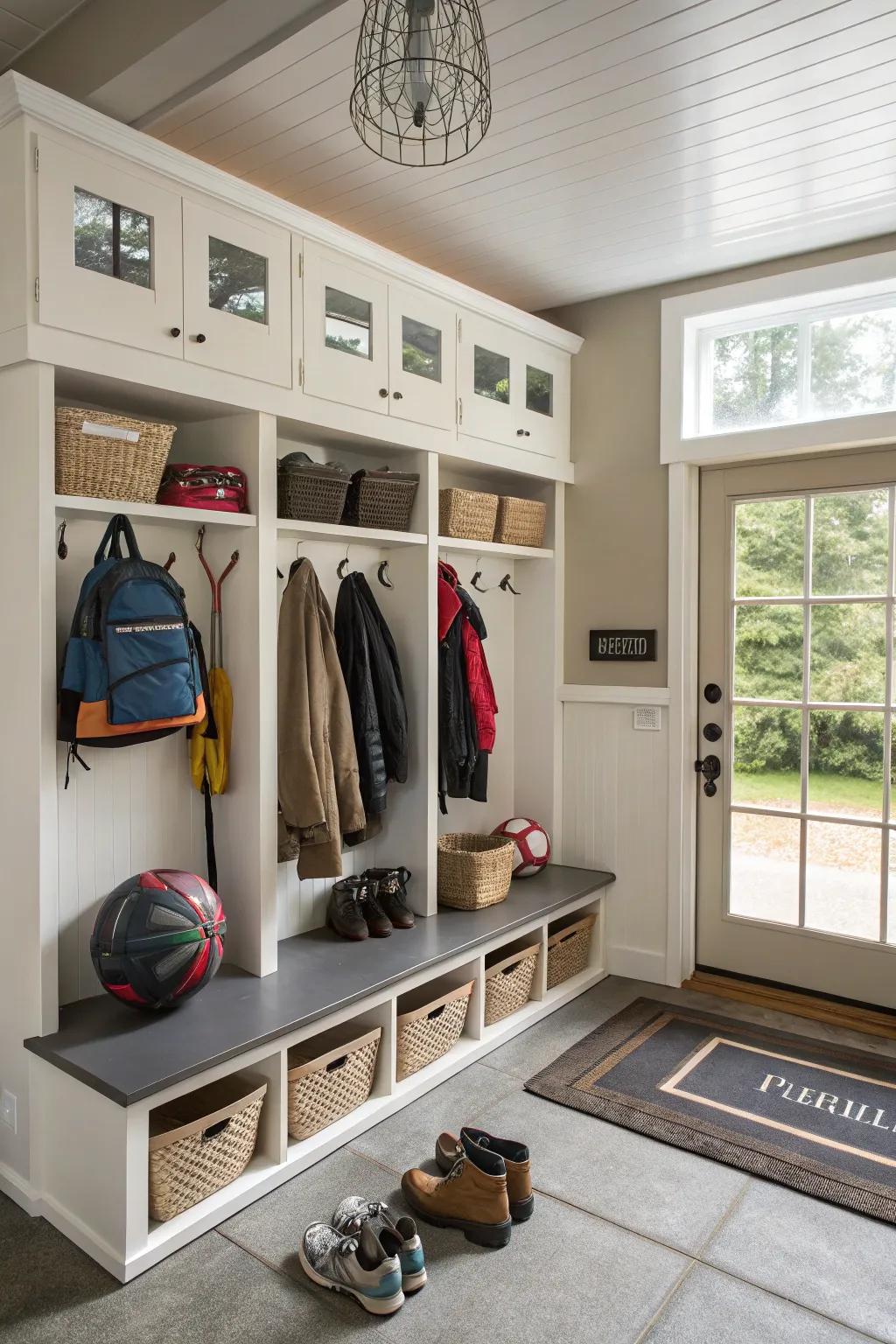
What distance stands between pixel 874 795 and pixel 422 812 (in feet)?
5.33

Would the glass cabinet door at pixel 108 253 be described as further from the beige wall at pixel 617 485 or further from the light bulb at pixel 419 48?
the beige wall at pixel 617 485

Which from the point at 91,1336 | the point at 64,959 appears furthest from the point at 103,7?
the point at 91,1336

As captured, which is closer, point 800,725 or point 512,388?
point 800,725

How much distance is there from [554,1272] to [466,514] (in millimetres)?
2389

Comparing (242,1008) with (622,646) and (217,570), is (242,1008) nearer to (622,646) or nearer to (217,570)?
(217,570)

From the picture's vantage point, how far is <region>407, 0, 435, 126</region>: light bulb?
1.55 metres

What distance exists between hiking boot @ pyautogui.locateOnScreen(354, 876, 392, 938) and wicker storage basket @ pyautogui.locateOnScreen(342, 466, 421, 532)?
1218 millimetres

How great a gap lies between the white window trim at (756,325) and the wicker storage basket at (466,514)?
0.74m

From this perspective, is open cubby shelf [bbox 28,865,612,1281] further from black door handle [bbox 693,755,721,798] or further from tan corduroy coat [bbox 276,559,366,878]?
black door handle [bbox 693,755,721,798]

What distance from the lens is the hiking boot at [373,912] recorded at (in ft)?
10.1

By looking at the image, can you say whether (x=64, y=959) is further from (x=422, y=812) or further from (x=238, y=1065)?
(x=422, y=812)

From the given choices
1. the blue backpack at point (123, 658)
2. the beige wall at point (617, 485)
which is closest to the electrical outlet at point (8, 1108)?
the blue backpack at point (123, 658)

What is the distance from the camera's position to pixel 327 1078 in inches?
100

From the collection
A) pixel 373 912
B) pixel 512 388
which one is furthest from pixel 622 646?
pixel 373 912
